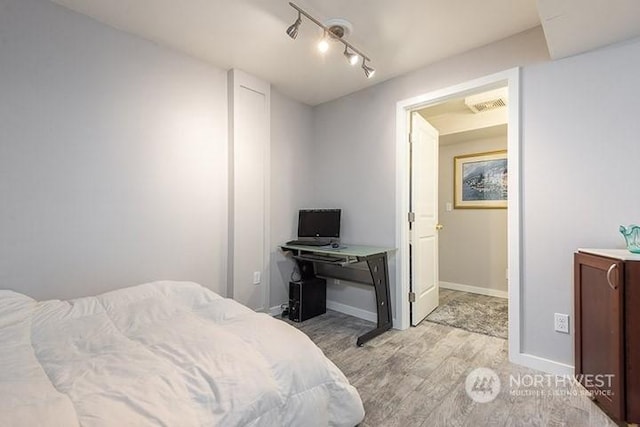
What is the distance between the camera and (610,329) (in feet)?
4.97

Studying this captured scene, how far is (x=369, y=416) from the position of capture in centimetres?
159

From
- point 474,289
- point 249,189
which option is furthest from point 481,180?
point 249,189

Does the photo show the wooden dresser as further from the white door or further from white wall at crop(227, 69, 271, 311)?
white wall at crop(227, 69, 271, 311)

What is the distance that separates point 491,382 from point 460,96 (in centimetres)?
212

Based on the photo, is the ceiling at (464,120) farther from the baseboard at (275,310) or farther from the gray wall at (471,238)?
the baseboard at (275,310)

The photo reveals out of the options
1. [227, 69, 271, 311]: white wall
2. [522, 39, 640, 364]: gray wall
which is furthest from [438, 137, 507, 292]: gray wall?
[227, 69, 271, 311]: white wall

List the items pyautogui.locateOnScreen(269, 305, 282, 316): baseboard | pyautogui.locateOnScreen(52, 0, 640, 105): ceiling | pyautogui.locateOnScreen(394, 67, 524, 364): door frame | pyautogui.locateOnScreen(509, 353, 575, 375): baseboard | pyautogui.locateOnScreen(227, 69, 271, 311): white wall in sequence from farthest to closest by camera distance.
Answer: pyautogui.locateOnScreen(269, 305, 282, 316): baseboard → pyautogui.locateOnScreen(227, 69, 271, 311): white wall → pyautogui.locateOnScreen(394, 67, 524, 364): door frame → pyautogui.locateOnScreen(509, 353, 575, 375): baseboard → pyautogui.locateOnScreen(52, 0, 640, 105): ceiling

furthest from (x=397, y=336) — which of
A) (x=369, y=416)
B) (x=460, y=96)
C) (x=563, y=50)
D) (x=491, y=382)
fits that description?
(x=563, y=50)

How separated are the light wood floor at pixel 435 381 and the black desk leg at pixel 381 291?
80 mm

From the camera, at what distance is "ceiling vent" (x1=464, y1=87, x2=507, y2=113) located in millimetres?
2986

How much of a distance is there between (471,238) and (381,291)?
218cm

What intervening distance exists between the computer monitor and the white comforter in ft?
5.38

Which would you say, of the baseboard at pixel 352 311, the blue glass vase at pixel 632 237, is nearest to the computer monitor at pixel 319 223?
the baseboard at pixel 352 311

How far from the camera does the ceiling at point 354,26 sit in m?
1.74
